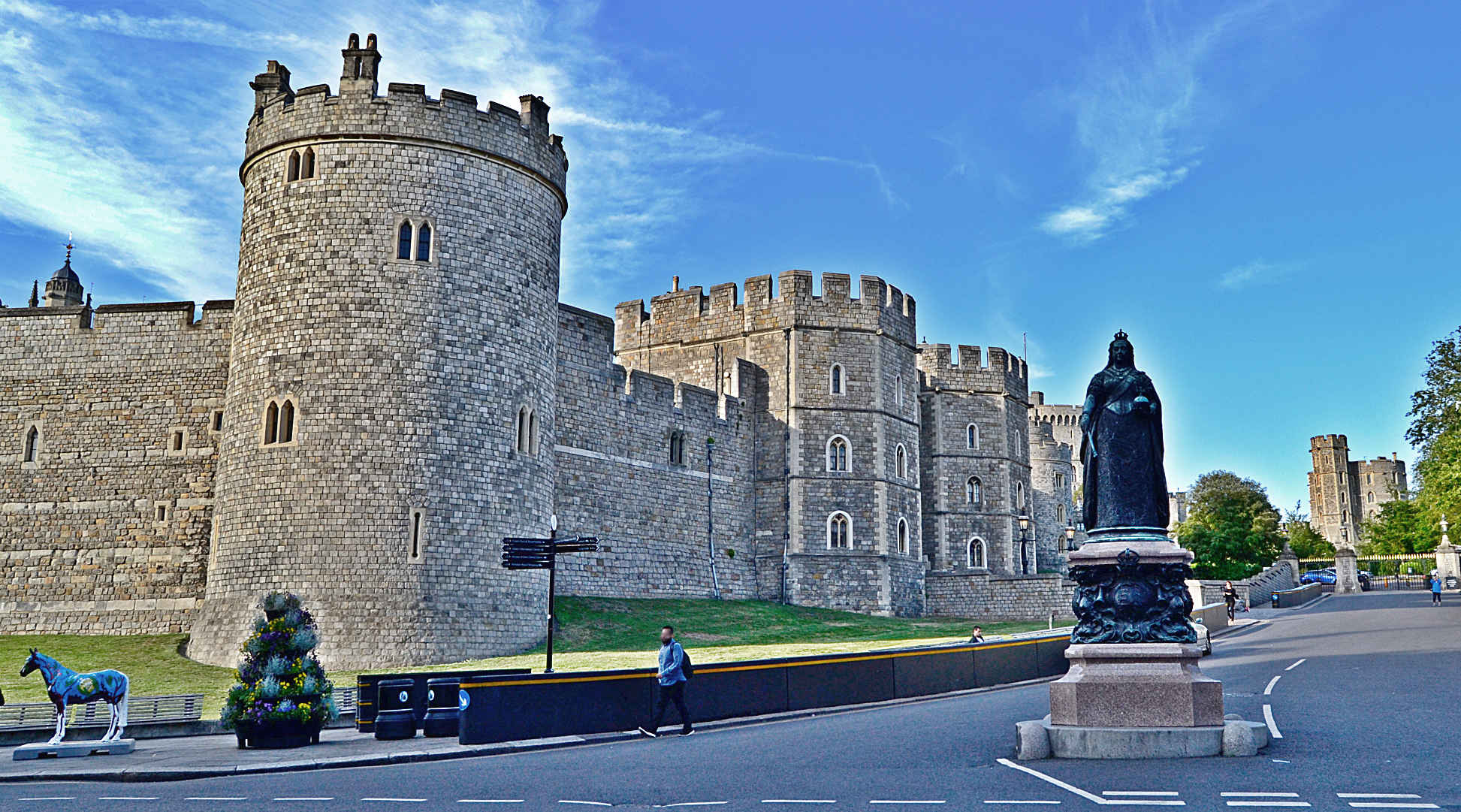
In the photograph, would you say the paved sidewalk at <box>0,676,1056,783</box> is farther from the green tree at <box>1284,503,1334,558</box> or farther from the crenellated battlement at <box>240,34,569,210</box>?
the green tree at <box>1284,503,1334,558</box>

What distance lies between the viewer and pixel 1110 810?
25.4ft

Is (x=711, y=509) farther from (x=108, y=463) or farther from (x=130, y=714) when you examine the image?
(x=130, y=714)

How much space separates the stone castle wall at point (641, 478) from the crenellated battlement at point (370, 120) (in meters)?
7.12

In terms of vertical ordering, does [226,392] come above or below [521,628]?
above

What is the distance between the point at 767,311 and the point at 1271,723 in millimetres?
29463

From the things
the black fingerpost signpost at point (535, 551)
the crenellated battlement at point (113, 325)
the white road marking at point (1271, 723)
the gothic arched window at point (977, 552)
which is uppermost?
the crenellated battlement at point (113, 325)

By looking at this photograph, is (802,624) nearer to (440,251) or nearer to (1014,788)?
(440,251)

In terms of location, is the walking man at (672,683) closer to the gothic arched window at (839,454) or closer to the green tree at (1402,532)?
the gothic arched window at (839,454)

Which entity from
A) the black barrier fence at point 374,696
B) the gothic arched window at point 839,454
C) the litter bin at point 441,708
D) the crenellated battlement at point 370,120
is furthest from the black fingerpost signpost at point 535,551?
the gothic arched window at point 839,454

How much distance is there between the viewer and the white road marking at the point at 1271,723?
11.2 metres

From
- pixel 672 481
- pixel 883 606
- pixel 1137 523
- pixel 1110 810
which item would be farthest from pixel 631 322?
pixel 1110 810

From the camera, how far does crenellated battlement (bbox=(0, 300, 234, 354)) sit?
27844 mm

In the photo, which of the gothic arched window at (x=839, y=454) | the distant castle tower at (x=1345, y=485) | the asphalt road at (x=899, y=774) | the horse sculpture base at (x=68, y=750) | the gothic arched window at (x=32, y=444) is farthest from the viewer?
the distant castle tower at (x=1345, y=485)

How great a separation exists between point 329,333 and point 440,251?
286cm
